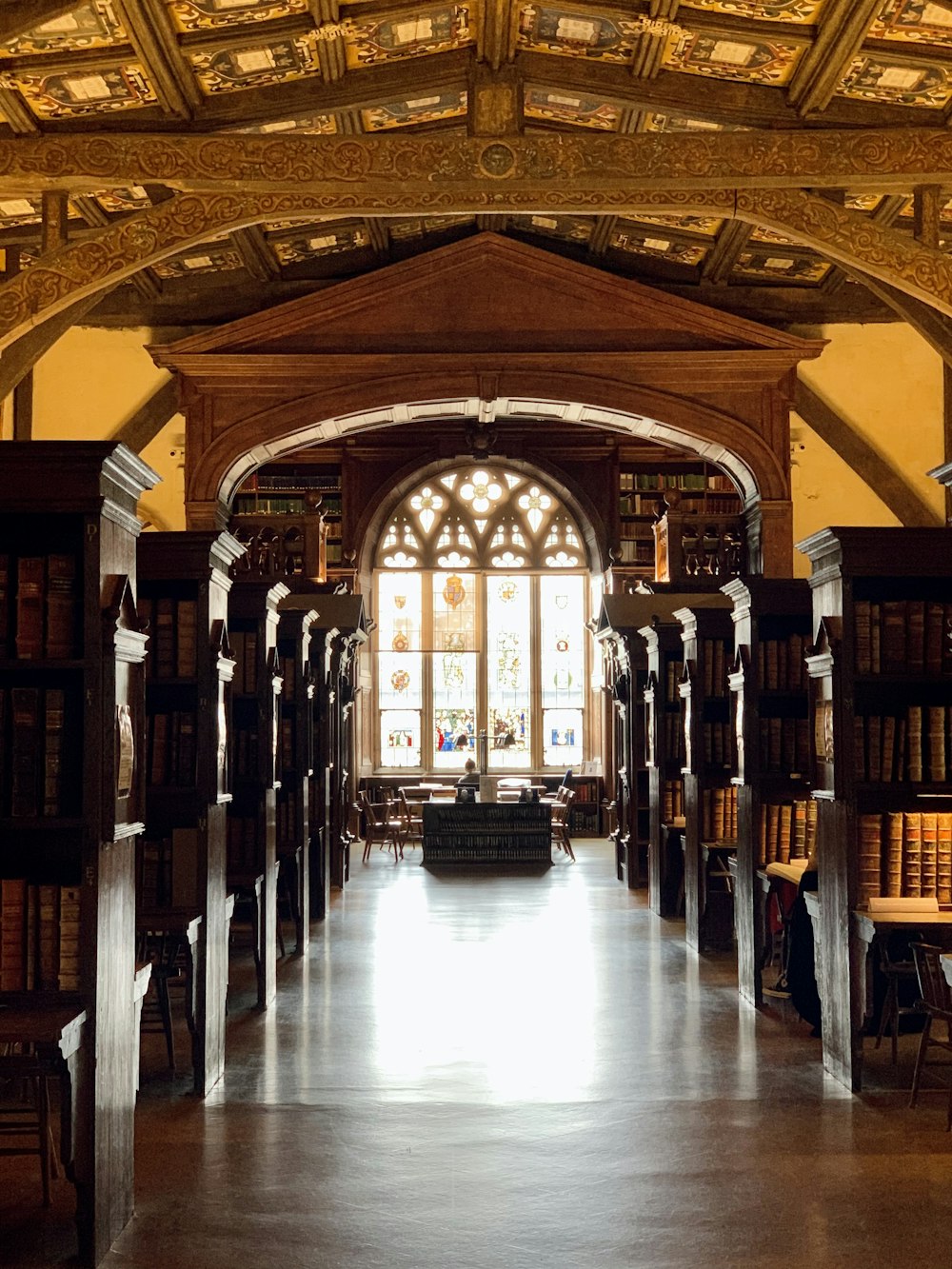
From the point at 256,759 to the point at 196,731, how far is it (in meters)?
1.38

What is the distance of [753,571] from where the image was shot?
14195 mm

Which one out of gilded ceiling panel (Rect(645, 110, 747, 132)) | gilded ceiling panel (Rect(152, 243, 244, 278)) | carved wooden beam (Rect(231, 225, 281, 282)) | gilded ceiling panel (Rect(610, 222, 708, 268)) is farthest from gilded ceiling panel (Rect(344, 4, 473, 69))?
gilded ceiling panel (Rect(610, 222, 708, 268))

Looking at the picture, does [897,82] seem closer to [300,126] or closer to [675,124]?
[675,124]

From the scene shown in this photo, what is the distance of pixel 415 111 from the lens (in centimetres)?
1142

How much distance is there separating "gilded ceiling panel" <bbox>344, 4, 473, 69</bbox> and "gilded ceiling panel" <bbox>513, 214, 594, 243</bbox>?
10.1 ft

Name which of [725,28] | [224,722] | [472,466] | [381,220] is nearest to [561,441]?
[472,466]

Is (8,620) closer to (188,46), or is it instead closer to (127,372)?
(188,46)

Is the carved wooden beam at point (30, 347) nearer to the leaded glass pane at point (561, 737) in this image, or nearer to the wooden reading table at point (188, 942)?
the wooden reading table at point (188, 942)

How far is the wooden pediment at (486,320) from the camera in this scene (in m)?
13.9

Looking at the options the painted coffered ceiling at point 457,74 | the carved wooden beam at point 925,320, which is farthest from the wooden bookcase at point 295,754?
the carved wooden beam at point 925,320

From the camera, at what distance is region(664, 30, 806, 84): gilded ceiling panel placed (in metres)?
9.62

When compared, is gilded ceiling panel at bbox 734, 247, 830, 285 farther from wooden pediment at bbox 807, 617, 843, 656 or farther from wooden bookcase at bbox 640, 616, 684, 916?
wooden pediment at bbox 807, 617, 843, 656

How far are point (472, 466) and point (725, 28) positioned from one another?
12464mm

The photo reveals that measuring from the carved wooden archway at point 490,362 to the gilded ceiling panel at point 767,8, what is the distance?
4594mm
